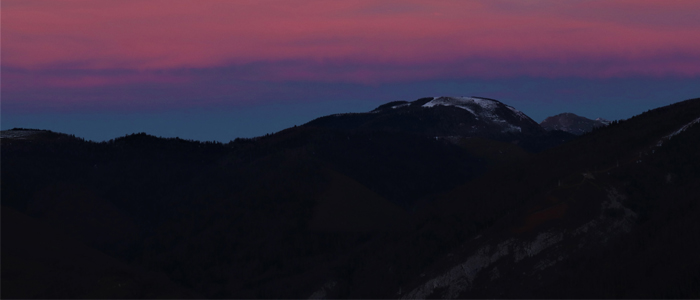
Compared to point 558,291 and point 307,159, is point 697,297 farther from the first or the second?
point 307,159

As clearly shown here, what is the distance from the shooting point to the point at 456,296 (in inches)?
3113

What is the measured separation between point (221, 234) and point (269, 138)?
5485 centimetres

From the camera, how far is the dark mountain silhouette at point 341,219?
74125mm

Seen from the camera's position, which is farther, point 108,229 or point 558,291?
point 108,229

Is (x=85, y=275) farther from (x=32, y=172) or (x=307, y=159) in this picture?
(x=307, y=159)

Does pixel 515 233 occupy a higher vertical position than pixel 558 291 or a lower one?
higher

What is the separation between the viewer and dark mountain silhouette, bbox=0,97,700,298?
74.1 m

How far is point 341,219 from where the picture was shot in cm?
11712

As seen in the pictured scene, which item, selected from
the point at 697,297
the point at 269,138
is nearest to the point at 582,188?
the point at 697,297

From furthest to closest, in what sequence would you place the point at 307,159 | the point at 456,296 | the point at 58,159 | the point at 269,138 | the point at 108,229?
the point at 269,138, the point at 307,159, the point at 58,159, the point at 108,229, the point at 456,296

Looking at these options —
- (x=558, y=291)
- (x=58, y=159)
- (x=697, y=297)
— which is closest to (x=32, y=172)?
(x=58, y=159)

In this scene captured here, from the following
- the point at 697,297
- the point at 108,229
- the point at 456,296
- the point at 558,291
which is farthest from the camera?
the point at 108,229

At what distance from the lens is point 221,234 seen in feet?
373

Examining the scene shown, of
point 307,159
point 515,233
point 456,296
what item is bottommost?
point 456,296
